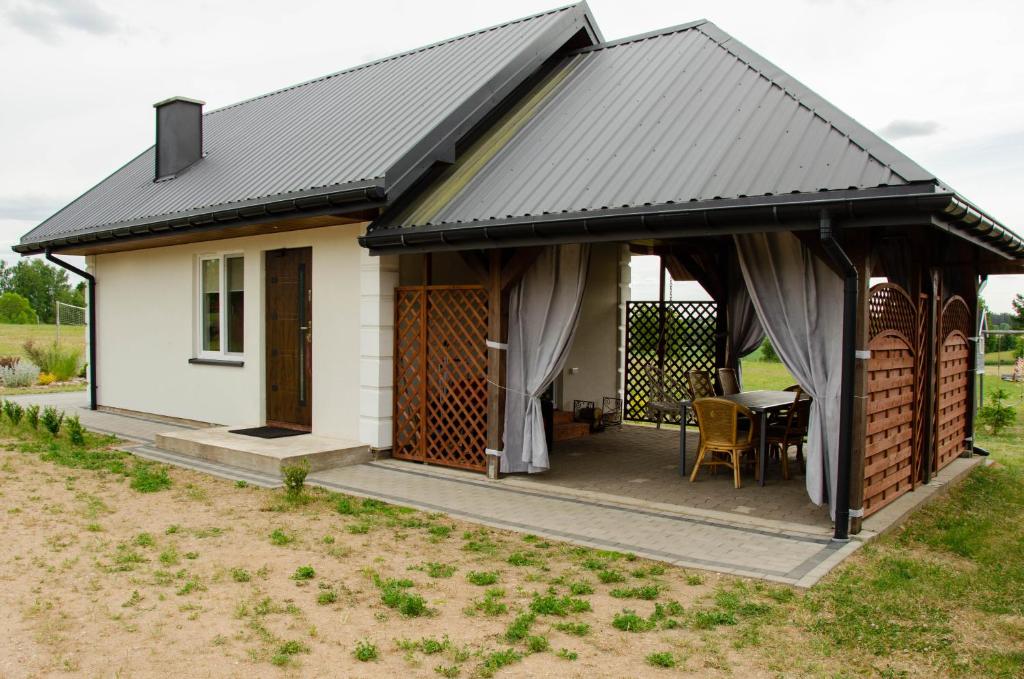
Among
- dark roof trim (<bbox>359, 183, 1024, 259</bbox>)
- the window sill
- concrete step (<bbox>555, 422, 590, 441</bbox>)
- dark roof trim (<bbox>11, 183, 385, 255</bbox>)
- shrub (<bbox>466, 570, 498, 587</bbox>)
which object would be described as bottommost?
shrub (<bbox>466, 570, 498, 587</bbox>)

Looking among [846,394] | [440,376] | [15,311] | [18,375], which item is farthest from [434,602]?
[15,311]

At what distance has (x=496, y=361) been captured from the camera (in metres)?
8.00

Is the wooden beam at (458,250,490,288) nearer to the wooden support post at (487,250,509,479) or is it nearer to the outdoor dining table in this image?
the wooden support post at (487,250,509,479)

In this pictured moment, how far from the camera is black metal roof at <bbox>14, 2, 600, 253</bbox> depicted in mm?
8664

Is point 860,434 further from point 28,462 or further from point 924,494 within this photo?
point 28,462

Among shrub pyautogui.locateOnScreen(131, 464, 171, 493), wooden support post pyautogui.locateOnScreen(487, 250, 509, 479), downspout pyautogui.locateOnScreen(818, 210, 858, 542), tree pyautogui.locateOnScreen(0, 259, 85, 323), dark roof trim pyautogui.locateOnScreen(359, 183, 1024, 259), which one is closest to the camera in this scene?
dark roof trim pyautogui.locateOnScreen(359, 183, 1024, 259)

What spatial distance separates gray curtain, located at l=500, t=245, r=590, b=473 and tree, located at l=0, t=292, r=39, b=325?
5627 centimetres

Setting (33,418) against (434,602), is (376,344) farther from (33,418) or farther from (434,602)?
(33,418)

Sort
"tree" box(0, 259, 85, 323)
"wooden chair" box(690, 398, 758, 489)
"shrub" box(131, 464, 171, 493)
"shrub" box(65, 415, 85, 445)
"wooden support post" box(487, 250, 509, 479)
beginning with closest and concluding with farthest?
"shrub" box(131, 464, 171, 493) → "wooden chair" box(690, 398, 758, 489) → "wooden support post" box(487, 250, 509, 479) → "shrub" box(65, 415, 85, 445) → "tree" box(0, 259, 85, 323)

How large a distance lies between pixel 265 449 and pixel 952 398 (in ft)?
26.4

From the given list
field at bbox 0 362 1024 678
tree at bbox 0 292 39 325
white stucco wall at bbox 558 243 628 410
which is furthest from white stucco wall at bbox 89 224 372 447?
tree at bbox 0 292 39 325

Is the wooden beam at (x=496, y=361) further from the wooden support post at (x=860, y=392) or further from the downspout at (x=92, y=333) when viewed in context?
the downspout at (x=92, y=333)

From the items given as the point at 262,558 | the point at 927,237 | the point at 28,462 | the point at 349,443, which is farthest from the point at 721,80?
the point at 28,462

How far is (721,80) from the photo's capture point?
8.50 m
